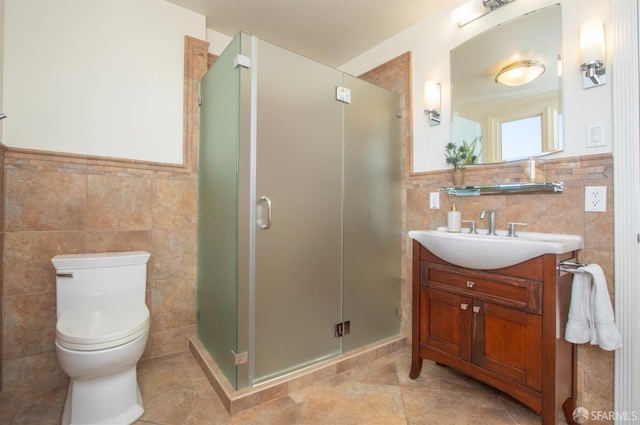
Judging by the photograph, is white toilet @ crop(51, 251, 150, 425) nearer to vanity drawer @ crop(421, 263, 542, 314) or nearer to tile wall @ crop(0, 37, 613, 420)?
tile wall @ crop(0, 37, 613, 420)

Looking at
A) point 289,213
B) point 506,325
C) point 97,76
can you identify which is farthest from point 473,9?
point 97,76

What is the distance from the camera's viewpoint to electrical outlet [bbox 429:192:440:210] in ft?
6.73

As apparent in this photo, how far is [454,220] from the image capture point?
1827 mm

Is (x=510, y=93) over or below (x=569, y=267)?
over

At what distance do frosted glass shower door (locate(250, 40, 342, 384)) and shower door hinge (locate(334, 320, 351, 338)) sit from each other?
0.04m

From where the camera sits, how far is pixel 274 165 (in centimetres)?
161

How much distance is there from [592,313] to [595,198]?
544 mm

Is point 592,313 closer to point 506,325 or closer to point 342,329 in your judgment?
point 506,325

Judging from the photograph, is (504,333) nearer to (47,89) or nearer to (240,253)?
(240,253)

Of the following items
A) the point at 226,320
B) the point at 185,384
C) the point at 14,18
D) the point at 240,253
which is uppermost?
the point at 14,18

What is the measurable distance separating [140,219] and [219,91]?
0.97 m

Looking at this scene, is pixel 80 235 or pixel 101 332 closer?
pixel 101 332

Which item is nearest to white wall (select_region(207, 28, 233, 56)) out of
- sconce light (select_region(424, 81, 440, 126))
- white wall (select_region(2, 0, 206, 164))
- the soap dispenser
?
white wall (select_region(2, 0, 206, 164))

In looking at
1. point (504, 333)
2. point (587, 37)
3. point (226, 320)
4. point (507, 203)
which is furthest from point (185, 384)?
point (587, 37)
